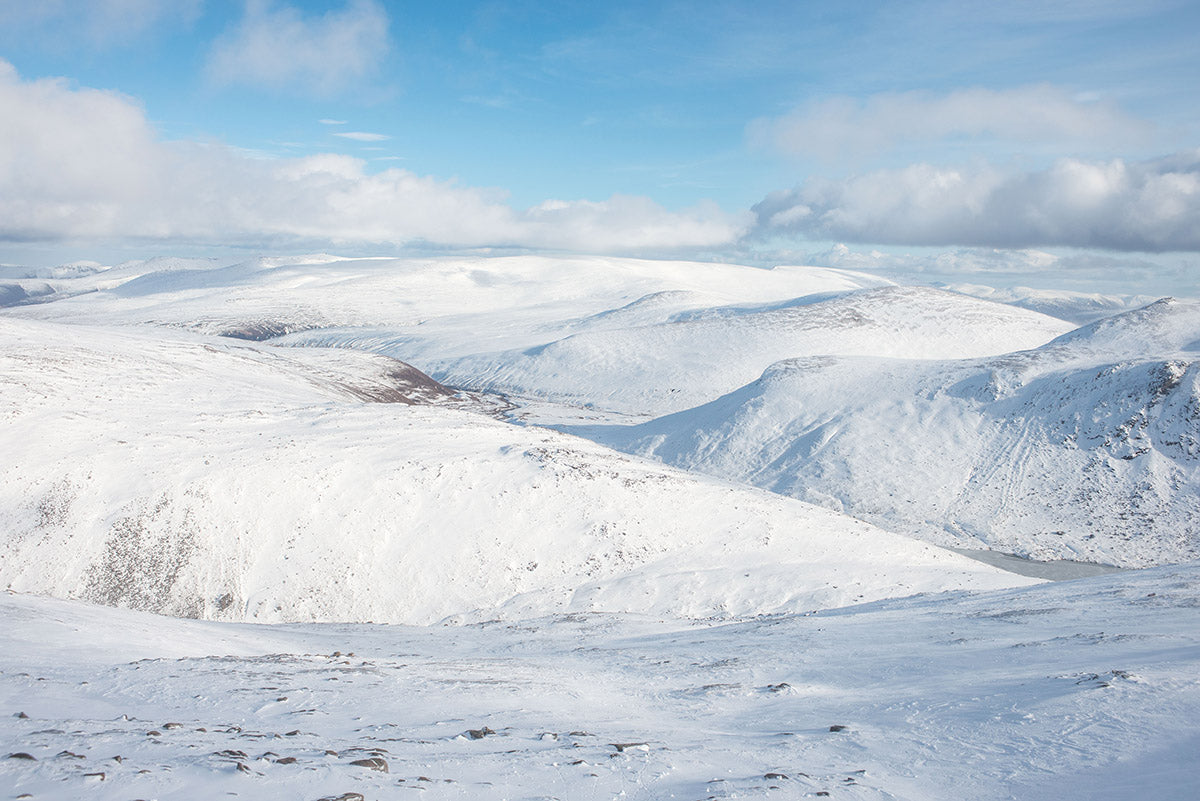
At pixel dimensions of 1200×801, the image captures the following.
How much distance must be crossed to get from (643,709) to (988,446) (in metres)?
42.4

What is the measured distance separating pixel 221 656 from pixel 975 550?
1442 inches

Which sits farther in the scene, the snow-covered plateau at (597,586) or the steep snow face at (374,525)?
the steep snow face at (374,525)

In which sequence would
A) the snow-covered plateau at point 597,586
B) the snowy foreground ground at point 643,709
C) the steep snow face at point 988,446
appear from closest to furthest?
the snowy foreground ground at point 643,709 → the snow-covered plateau at point 597,586 → the steep snow face at point 988,446

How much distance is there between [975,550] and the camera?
37500mm

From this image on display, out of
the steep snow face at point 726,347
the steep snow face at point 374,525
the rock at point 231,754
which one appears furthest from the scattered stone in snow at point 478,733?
the steep snow face at point 726,347

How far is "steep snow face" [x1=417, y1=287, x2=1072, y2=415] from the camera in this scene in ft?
308

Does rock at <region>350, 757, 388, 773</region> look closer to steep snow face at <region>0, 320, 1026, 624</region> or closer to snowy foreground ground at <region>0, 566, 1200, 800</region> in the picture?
snowy foreground ground at <region>0, 566, 1200, 800</region>

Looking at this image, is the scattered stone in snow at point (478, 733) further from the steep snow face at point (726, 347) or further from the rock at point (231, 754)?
the steep snow face at point (726, 347)

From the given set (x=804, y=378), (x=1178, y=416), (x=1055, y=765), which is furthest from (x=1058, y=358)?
(x=1055, y=765)

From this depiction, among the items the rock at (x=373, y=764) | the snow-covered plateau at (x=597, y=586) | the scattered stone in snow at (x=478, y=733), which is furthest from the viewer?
the scattered stone in snow at (x=478, y=733)

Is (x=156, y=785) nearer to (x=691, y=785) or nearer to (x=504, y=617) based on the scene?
(x=691, y=785)

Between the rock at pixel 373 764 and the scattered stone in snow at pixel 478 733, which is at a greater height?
the rock at pixel 373 764

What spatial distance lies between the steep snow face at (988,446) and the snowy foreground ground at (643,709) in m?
20.2

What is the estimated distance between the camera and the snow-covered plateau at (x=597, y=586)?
894cm
